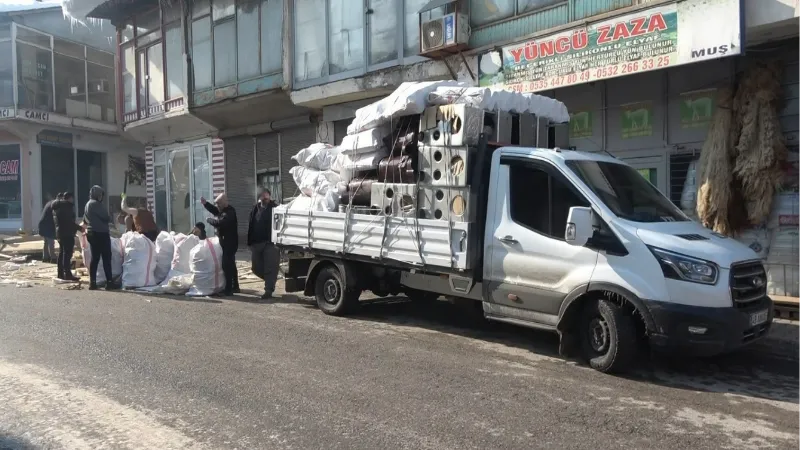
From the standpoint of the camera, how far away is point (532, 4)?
10.8 meters

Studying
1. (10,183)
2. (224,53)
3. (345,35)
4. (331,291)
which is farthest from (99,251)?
(10,183)

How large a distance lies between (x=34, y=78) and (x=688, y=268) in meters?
26.1

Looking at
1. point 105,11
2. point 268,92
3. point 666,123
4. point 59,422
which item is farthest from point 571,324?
point 105,11

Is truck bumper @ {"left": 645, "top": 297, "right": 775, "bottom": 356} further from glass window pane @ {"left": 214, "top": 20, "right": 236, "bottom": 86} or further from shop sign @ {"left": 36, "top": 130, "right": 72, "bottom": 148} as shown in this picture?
shop sign @ {"left": 36, "top": 130, "right": 72, "bottom": 148}

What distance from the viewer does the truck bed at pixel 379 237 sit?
22.3 ft

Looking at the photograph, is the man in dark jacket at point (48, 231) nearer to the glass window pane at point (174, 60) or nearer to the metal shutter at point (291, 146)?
the metal shutter at point (291, 146)

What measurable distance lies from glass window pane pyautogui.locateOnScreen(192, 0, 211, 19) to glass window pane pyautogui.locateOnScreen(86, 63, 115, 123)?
408 inches

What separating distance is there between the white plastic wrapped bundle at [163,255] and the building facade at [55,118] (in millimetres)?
15947

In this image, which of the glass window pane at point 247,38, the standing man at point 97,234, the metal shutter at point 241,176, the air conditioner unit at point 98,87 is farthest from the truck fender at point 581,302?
the air conditioner unit at point 98,87

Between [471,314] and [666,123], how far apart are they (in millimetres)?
4576

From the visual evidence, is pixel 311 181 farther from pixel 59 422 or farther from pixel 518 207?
pixel 59 422

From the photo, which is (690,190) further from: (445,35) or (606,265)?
(445,35)

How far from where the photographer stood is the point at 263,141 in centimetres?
1784

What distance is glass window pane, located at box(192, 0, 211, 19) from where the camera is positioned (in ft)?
59.1
